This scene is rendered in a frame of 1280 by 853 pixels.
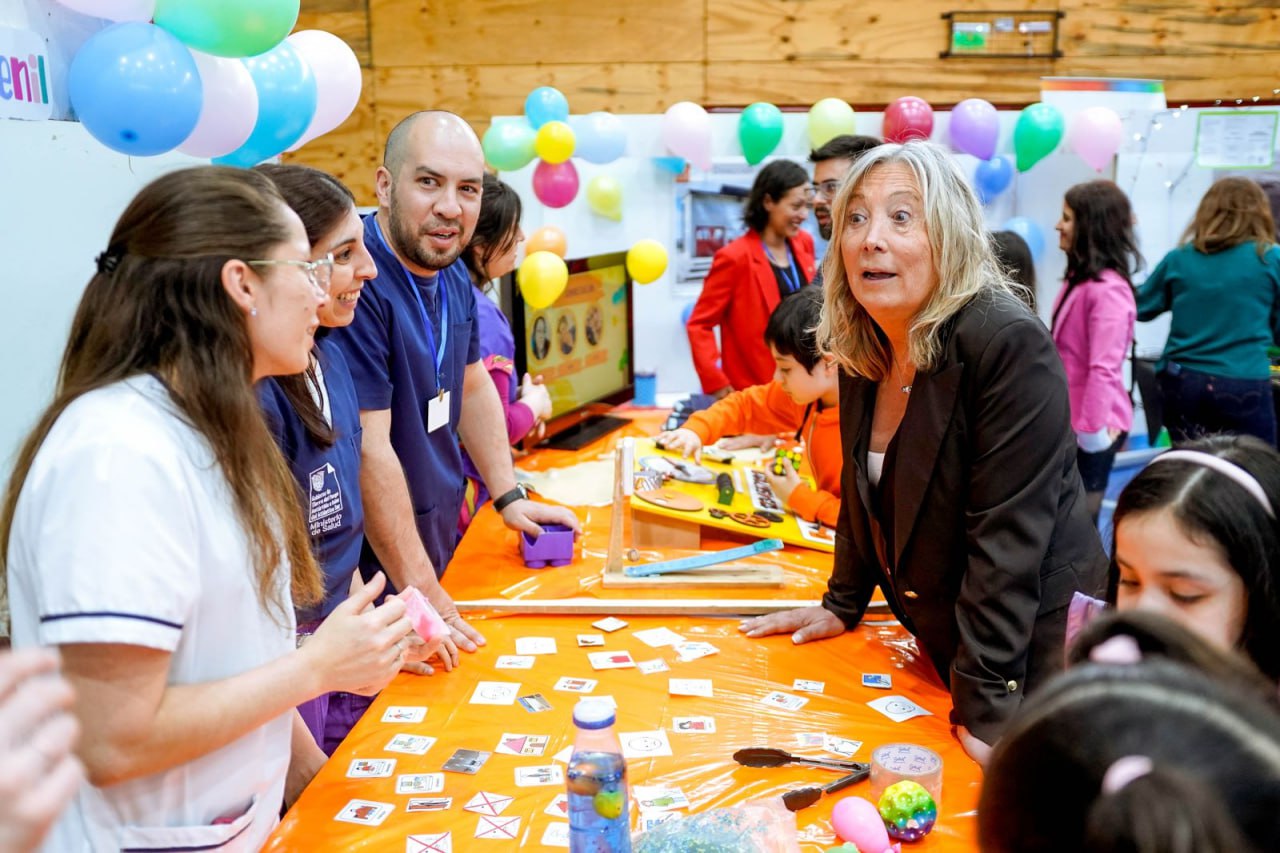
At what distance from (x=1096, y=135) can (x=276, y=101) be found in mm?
4239

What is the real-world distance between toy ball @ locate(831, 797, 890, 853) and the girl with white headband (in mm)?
452

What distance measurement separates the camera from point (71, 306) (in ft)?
8.28

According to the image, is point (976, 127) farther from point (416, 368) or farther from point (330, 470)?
point (330, 470)

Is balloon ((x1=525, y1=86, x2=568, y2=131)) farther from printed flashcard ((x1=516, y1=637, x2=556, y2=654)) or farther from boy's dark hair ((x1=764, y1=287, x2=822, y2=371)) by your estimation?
printed flashcard ((x1=516, y1=637, x2=556, y2=654))

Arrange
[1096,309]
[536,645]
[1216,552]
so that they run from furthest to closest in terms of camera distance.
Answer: [1096,309], [536,645], [1216,552]

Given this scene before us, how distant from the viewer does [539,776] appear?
1551 millimetres

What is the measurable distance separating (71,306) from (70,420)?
64.9 inches

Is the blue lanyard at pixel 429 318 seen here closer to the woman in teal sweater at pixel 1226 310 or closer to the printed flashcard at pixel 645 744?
the printed flashcard at pixel 645 744

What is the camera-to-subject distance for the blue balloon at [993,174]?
5.36 m

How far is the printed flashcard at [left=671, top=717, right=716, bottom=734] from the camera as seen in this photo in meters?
1.68

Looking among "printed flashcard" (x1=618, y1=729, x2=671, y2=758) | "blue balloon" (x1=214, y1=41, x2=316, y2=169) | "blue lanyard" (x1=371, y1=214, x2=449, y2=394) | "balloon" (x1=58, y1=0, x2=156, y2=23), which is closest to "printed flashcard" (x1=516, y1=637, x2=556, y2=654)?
"printed flashcard" (x1=618, y1=729, x2=671, y2=758)

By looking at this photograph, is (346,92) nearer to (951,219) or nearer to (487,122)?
(951,219)

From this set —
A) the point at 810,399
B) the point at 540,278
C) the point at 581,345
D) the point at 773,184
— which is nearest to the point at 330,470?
the point at 810,399

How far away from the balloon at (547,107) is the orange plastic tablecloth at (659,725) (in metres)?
3.51
